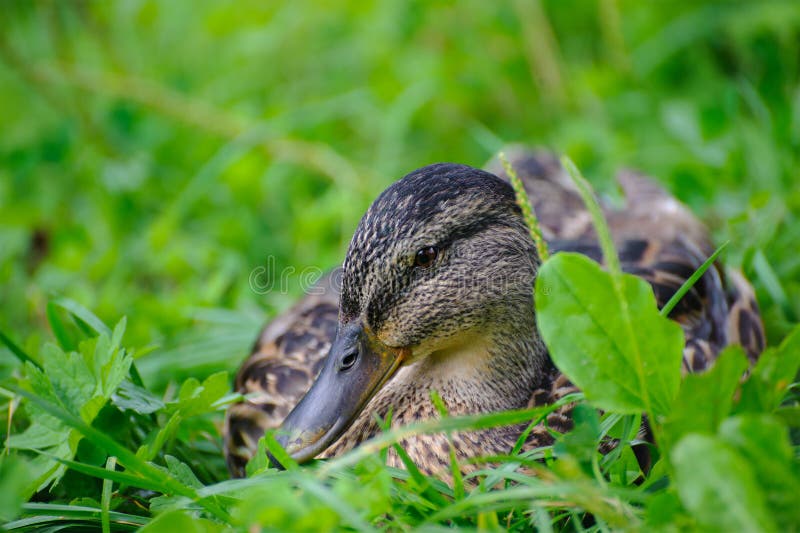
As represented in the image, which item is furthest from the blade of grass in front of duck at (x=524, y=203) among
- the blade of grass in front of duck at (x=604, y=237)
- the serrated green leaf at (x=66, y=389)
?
the serrated green leaf at (x=66, y=389)

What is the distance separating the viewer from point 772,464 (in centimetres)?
120

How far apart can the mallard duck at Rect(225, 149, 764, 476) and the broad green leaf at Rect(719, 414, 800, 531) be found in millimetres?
645

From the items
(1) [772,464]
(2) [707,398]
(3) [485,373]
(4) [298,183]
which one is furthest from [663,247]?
(4) [298,183]

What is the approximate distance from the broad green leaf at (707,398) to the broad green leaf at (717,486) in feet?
0.50

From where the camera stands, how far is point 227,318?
2871mm

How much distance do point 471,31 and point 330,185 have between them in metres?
1.15

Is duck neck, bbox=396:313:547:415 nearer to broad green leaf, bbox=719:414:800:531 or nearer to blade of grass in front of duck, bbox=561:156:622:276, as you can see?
blade of grass in front of duck, bbox=561:156:622:276

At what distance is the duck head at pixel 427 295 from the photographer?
1.82 m

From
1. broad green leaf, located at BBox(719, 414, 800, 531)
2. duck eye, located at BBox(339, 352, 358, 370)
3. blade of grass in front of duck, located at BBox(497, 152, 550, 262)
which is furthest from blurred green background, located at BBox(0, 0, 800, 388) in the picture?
broad green leaf, located at BBox(719, 414, 800, 531)

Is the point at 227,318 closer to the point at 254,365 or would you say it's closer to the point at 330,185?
the point at 254,365

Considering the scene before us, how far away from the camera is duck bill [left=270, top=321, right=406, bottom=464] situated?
5.89ft

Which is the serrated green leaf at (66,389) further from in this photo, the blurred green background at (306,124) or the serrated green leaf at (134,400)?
the blurred green background at (306,124)

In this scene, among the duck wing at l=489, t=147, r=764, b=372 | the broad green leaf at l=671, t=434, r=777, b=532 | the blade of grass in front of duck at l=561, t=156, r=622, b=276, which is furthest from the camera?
the duck wing at l=489, t=147, r=764, b=372

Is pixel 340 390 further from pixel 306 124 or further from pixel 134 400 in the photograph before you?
pixel 306 124
